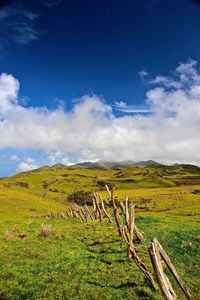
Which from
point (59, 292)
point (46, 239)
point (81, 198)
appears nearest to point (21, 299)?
point (59, 292)

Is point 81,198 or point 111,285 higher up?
point 81,198

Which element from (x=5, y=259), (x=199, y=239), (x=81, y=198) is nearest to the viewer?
(x=5, y=259)

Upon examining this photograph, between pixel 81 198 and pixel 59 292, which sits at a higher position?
pixel 81 198

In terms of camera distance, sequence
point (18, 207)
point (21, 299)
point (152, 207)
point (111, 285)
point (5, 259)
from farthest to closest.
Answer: point (152, 207), point (18, 207), point (5, 259), point (111, 285), point (21, 299)

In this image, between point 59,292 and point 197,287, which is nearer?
point 59,292

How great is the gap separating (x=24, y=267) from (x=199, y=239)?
1170 centimetres

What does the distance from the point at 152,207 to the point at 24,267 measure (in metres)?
58.3

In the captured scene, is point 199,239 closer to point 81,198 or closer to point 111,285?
point 111,285

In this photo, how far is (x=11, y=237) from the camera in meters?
27.7

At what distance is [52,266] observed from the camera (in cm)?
1864

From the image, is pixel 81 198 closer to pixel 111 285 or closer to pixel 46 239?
pixel 46 239

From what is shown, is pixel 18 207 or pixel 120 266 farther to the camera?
pixel 18 207

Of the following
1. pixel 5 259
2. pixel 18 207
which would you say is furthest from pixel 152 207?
pixel 5 259

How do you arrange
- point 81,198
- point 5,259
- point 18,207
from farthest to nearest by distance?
1. point 81,198
2. point 18,207
3. point 5,259
